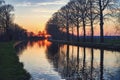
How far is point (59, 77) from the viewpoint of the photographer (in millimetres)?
22516

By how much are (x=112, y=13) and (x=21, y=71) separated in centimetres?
4663

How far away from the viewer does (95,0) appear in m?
70.2

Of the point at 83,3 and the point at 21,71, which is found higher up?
the point at 83,3

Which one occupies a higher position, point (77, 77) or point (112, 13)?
point (112, 13)

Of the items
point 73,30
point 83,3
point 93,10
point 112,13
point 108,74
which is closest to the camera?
point 108,74

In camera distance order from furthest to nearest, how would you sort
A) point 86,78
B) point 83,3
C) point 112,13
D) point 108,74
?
point 83,3
point 112,13
point 108,74
point 86,78

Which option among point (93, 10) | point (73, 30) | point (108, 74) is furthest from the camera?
point (73, 30)

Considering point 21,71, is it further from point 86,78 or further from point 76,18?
point 76,18

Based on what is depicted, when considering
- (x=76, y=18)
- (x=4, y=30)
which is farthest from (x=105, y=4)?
(x=4, y=30)

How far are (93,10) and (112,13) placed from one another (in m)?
5.95

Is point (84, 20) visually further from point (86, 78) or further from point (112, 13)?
point (86, 78)

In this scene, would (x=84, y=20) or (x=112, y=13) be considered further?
(x=84, y=20)

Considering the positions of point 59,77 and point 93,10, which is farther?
point 93,10

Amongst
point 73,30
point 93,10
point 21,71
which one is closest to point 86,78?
point 21,71
